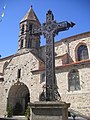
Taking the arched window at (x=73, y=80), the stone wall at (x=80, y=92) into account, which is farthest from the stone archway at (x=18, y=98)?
the arched window at (x=73, y=80)

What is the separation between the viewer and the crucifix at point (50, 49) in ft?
16.4

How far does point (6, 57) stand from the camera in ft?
88.5

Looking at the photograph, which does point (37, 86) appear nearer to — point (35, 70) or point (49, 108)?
point (35, 70)

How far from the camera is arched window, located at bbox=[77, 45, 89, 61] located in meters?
19.4

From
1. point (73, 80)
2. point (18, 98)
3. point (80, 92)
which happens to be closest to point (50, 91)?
point (80, 92)

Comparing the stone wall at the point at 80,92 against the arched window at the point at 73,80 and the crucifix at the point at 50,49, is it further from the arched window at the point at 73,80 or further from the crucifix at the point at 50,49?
the crucifix at the point at 50,49

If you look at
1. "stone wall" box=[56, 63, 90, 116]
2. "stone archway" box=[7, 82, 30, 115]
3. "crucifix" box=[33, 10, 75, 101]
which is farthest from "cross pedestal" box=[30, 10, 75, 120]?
"stone archway" box=[7, 82, 30, 115]

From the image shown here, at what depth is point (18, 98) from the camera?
2012cm

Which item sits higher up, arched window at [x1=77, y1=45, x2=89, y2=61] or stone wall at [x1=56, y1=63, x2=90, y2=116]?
arched window at [x1=77, y1=45, x2=89, y2=61]

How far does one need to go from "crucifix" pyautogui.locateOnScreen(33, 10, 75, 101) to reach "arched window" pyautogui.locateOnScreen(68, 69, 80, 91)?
945cm

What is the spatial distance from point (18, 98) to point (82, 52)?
10.4m

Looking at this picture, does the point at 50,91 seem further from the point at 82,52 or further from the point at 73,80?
the point at 82,52

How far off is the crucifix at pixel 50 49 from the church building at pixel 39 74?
901 cm

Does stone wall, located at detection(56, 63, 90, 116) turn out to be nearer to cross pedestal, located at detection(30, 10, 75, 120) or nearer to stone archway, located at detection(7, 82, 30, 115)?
stone archway, located at detection(7, 82, 30, 115)
